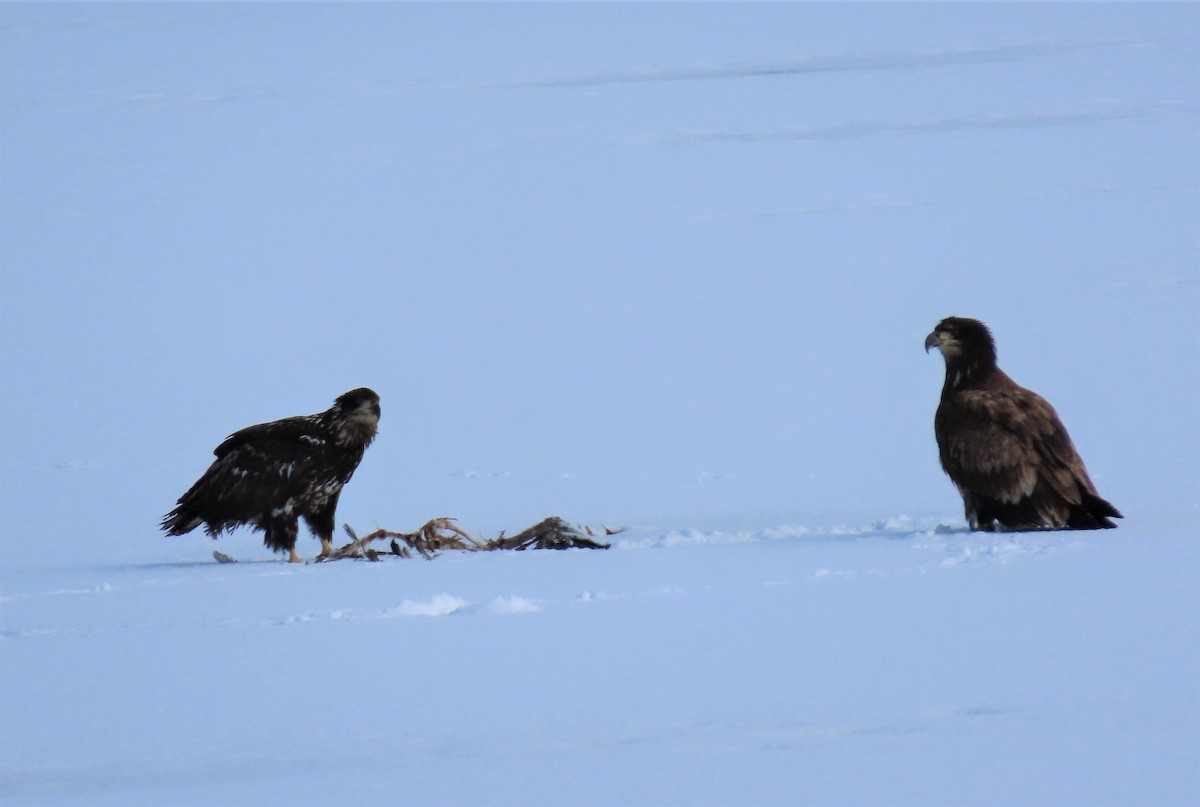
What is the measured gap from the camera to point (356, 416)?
8.22 meters

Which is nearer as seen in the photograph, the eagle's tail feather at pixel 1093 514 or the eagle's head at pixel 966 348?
the eagle's tail feather at pixel 1093 514

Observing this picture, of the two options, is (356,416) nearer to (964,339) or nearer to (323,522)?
(323,522)

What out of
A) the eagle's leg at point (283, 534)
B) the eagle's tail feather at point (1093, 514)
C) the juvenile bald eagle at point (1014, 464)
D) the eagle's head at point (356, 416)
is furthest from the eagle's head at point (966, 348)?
the eagle's leg at point (283, 534)

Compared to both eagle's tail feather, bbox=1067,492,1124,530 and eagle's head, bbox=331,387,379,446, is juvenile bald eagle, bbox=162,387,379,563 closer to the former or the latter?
eagle's head, bbox=331,387,379,446

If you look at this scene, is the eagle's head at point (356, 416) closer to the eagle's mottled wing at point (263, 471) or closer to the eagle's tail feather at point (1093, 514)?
the eagle's mottled wing at point (263, 471)

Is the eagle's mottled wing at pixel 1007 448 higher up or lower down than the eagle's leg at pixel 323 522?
higher up

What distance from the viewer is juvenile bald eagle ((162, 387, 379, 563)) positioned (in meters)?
8.07

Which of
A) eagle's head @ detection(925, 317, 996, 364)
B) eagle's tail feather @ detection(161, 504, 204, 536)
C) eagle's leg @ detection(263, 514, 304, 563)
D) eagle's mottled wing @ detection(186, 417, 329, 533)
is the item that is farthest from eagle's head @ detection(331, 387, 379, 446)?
eagle's head @ detection(925, 317, 996, 364)

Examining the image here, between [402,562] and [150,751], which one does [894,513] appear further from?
[150,751]

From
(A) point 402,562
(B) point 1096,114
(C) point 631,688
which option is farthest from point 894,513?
(B) point 1096,114

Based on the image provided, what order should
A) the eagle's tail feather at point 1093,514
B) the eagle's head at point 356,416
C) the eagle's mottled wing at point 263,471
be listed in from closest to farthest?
the eagle's tail feather at point 1093,514 < the eagle's mottled wing at point 263,471 < the eagle's head at point 356,416

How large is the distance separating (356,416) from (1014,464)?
10.0 ft

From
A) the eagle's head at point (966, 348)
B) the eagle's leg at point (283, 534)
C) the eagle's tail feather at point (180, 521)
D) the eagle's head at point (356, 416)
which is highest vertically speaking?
the eagle's head at point (966, 348)

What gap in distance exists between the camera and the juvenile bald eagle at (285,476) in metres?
8.07
